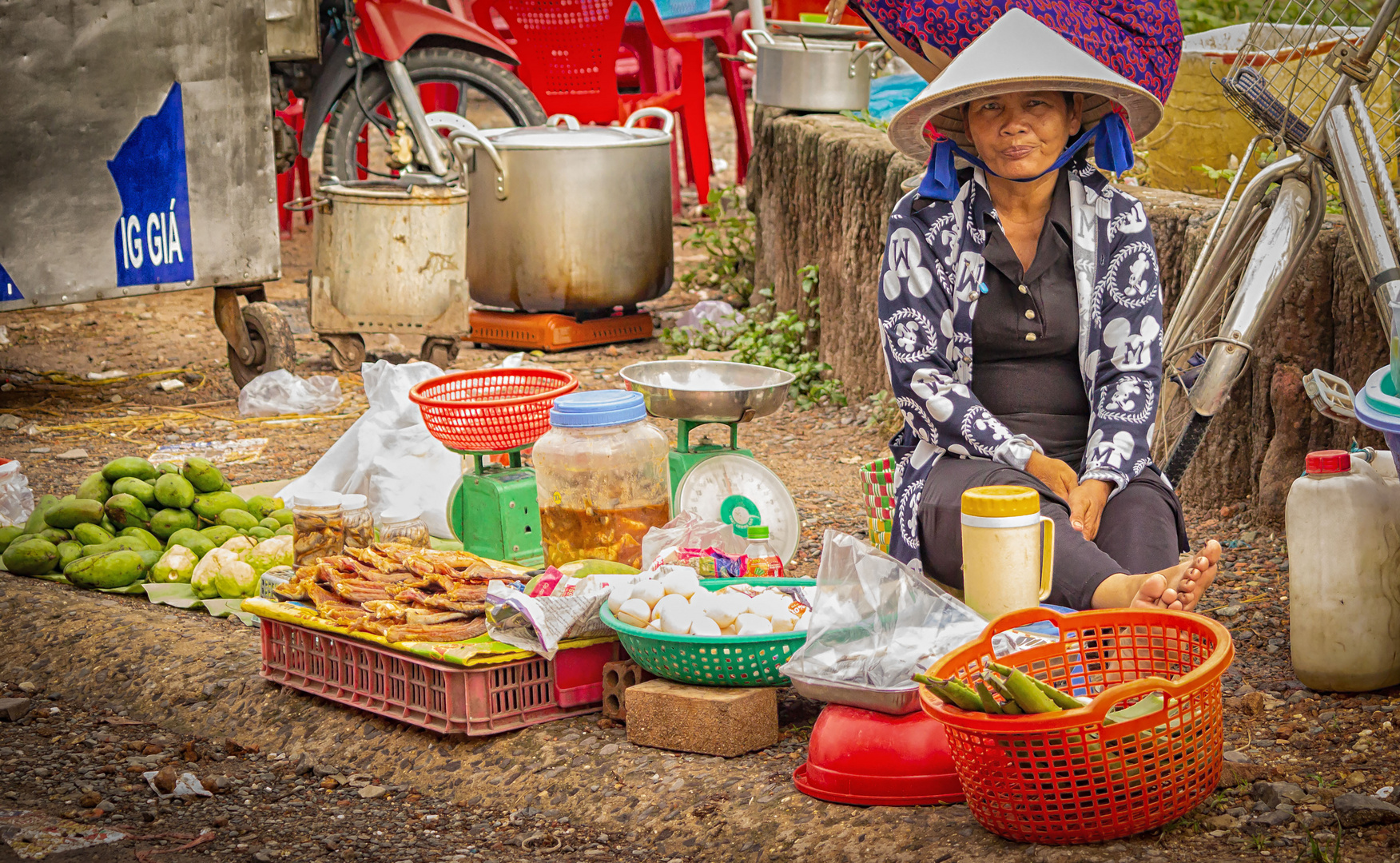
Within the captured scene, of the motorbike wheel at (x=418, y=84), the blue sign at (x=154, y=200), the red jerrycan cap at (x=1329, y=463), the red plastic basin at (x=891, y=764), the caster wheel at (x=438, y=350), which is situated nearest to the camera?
the red plastic basin at (x=891, y=764)

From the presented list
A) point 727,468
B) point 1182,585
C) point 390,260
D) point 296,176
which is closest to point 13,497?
point 390,260

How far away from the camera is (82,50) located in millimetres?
5469

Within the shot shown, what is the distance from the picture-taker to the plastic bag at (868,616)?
2.53 metres

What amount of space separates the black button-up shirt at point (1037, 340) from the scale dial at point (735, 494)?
2.05 feet

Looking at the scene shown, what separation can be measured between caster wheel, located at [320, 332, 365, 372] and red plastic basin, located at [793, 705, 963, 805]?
4570 millimetres

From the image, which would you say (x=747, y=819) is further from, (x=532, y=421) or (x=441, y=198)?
(x=441, y=198)

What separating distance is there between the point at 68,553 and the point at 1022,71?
9.46 ft

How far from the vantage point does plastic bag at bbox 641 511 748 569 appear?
324cm

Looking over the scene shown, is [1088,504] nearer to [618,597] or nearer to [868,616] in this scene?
Result: [868,616]

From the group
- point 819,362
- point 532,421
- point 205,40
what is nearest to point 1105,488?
point 532,421

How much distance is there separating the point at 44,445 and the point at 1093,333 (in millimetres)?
4230

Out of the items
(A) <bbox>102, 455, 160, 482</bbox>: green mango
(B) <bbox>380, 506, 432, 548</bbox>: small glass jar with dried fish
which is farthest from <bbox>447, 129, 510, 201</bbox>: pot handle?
(B) <bbox>380, 506, 432, 548</bbox>: small glass jar with dried fish

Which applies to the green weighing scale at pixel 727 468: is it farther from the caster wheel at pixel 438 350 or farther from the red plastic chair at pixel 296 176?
the red plastic chair at pixel 296 176

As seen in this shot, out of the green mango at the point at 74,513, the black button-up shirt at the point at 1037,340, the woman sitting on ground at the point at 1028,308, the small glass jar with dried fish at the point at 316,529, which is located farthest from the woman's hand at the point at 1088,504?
the green mango at the point at 74,513
